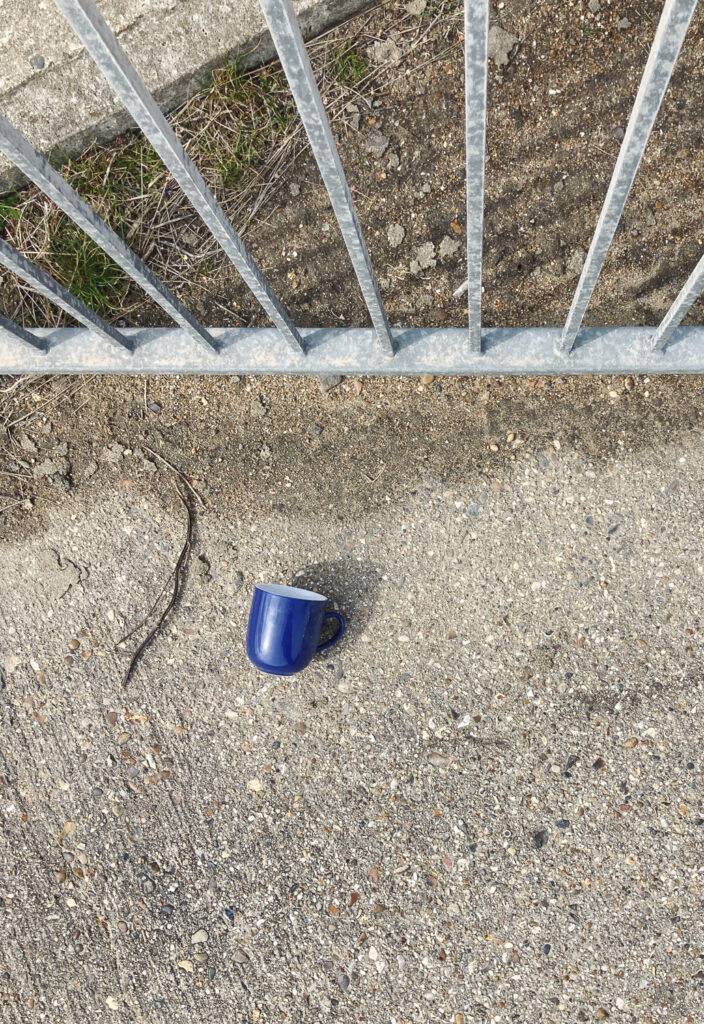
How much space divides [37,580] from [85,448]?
1.45 ft

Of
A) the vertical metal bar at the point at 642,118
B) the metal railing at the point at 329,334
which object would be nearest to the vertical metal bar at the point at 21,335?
the metal railing at the point at 329,334

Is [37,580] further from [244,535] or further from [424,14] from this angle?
[424,14]

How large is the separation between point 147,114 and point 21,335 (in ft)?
3.03

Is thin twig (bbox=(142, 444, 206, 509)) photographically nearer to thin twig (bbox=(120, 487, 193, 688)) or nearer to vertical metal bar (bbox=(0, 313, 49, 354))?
thin twig (bbox=(120, 487, 193, 688))

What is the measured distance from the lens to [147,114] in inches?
45.6

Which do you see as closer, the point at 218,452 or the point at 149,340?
the point at 149,340

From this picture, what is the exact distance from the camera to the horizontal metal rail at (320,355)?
193cm

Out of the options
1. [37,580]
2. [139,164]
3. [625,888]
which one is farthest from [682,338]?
[37,580]

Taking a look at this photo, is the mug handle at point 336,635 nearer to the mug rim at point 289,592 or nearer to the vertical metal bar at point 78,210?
the mug rim at point 289,592

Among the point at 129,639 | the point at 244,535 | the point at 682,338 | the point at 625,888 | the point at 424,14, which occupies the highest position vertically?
the point at 424,14

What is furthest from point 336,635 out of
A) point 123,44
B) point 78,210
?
point 123,44

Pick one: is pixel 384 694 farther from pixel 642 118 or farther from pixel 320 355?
pixel 642 118

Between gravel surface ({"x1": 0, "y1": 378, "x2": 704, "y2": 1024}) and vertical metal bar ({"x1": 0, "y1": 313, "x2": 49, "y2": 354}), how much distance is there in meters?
0.41

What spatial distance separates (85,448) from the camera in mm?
2387
